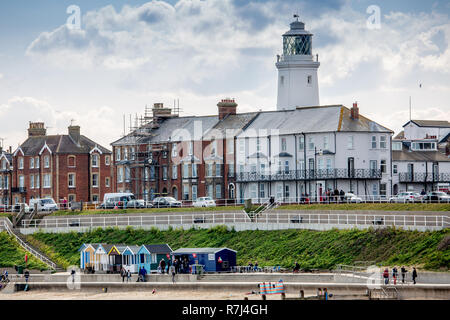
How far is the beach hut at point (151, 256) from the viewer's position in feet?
229

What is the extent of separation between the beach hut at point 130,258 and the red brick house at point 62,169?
3665 centimetres

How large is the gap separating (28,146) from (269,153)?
98.5ft

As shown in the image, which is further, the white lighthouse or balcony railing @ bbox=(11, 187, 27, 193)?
balcony railing @ bbox=(11, 187, 27, 193)

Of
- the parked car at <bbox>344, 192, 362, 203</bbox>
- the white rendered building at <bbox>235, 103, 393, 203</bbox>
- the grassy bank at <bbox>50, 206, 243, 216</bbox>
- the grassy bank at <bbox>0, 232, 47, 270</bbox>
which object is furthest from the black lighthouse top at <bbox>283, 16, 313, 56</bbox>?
the grassy bank at <bbox>0, 232, 47, 270</bbox>

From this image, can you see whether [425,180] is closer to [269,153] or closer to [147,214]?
[269,153]

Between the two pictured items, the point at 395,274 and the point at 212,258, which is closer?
the point at 395,274

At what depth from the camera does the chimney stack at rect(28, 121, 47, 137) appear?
113 metres

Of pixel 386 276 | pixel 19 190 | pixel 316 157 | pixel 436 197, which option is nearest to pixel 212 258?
pixel 386 276

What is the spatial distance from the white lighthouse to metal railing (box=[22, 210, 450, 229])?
22.9 meters

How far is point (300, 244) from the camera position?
232 ft

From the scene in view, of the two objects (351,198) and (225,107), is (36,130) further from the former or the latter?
(351,198)

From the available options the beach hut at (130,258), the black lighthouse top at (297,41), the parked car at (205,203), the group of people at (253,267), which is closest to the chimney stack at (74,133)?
the black lighthouse top at (297,41)

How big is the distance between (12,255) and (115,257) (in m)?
11.9

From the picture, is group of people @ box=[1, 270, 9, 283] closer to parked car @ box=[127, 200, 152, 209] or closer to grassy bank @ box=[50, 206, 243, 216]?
grassy bank @ box=[50, 206, 243, 216]
